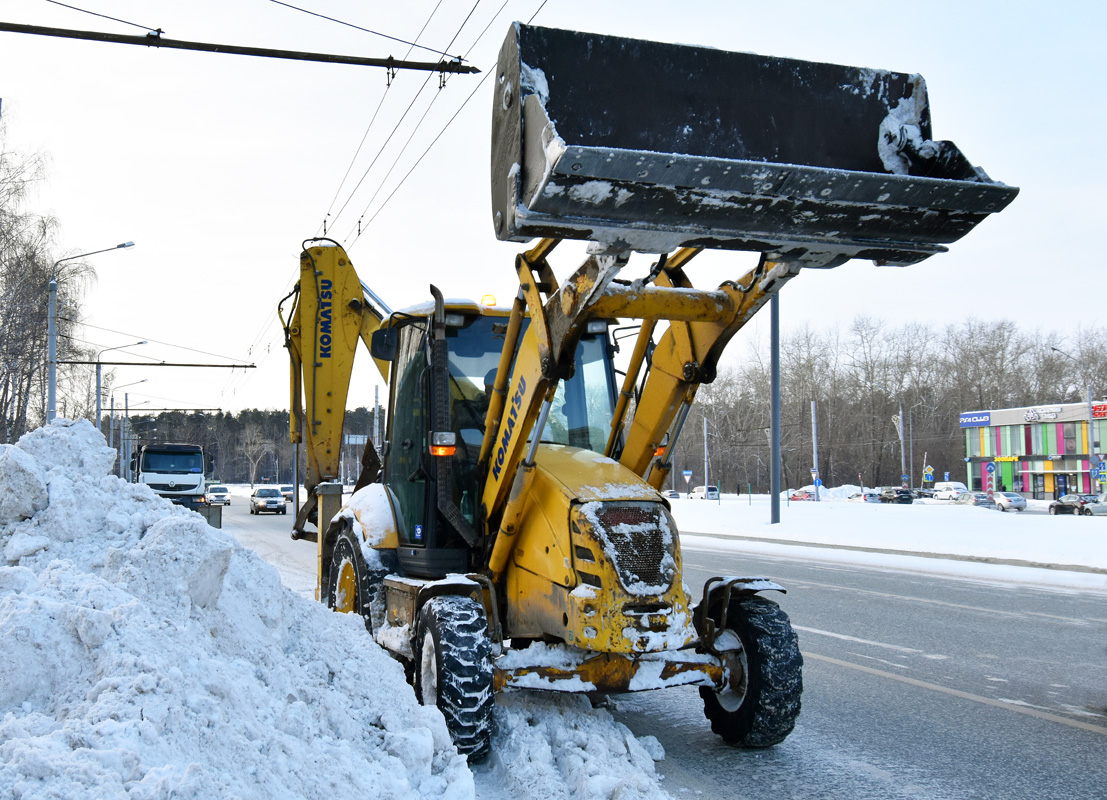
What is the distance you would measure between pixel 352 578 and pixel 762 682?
317cm

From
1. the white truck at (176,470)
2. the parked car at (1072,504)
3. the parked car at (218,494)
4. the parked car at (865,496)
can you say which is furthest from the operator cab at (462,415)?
the parked car at (865,496)

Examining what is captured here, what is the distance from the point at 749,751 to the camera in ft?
16.4

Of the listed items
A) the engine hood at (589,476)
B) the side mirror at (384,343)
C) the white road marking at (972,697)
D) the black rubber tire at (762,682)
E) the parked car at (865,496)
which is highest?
the side mirror at (384,343)

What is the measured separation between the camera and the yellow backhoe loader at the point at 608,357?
3.66 metres

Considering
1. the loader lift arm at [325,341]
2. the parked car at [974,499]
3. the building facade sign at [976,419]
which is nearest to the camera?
the loader lift arm at [325,341]

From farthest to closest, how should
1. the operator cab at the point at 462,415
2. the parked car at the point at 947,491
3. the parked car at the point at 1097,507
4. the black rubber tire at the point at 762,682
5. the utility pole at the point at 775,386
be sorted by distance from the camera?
the parked car at the point at 947,491, the parked car at the point at 1097,507, the utility pole at the point at 775,386, the operator cab at the point at 462,415, the black rubber tire at the point at 762,682

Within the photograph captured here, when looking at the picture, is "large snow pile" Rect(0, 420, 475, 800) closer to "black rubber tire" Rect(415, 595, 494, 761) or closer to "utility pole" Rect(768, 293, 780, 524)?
"black rubber tire" Rect(415, 595, 494, 761)

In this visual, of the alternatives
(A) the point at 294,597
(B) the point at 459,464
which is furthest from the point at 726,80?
(A) the point at 294,597

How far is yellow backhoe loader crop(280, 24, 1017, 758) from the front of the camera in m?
3.66

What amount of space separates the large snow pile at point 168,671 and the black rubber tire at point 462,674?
275 millimetres

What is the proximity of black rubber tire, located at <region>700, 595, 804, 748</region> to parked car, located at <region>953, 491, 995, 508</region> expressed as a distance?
45.4 meters

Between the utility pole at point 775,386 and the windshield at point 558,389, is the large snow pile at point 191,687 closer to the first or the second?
the windshield at point 558,389

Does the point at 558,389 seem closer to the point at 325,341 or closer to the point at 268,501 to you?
the point at 325,341

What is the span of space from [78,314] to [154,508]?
41836mm
